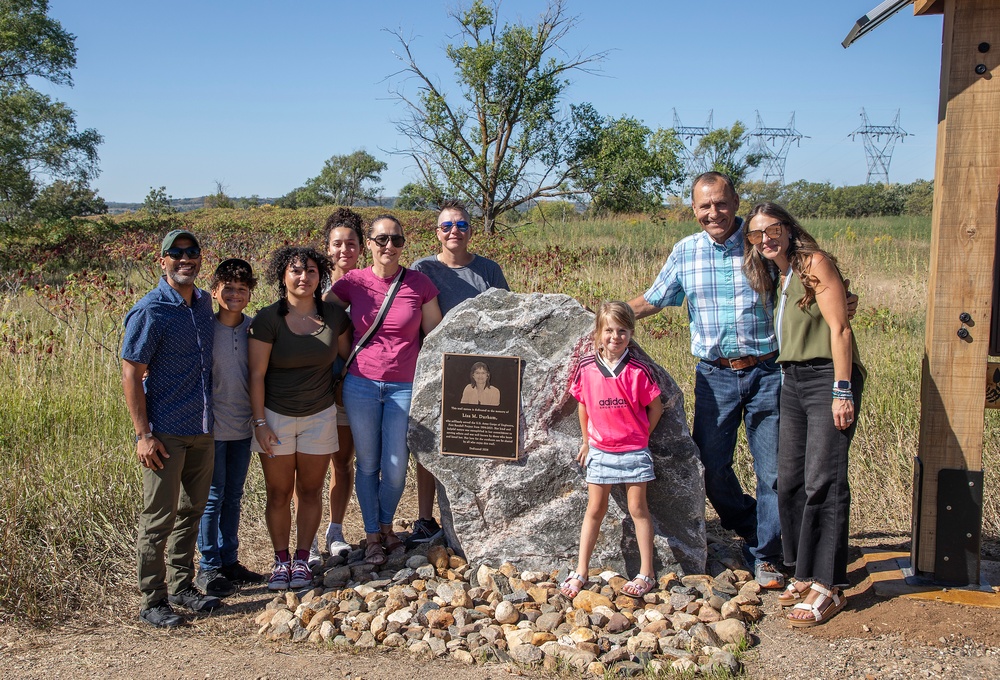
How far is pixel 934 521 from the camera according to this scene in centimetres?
389

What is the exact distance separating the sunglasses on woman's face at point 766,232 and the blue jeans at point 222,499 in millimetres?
2817

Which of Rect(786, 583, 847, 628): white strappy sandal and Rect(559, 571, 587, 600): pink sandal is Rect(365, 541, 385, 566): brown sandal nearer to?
Rect(559, 571, 587, 600): pink sandal

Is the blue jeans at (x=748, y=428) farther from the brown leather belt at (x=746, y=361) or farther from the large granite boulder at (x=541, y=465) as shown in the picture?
the large granite boulder at (x=541, y=465)

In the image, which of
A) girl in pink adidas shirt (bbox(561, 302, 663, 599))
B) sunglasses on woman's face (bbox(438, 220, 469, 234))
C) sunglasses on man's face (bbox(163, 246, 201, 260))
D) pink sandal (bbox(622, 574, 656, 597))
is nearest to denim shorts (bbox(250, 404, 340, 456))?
sunglasses on man's face (bbox(163, 246, 201, 260))

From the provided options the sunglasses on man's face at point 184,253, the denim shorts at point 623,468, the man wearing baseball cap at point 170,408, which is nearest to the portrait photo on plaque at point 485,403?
the denim shorts at point 623,468

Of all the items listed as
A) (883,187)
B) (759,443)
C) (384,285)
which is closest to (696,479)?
(759,443)

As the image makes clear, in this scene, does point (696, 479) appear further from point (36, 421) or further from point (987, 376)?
point (36, 421)

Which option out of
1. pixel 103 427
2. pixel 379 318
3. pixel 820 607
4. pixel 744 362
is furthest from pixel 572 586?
pixel 103 427

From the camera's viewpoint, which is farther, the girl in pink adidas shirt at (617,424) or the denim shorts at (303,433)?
the denim shorts at (303,433)

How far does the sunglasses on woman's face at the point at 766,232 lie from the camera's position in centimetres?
357

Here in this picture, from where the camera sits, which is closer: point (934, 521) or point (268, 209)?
point (934, 521)

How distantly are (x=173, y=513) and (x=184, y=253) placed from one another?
1.26 meters

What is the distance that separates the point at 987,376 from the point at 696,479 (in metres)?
1.54

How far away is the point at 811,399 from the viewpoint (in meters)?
3.57
